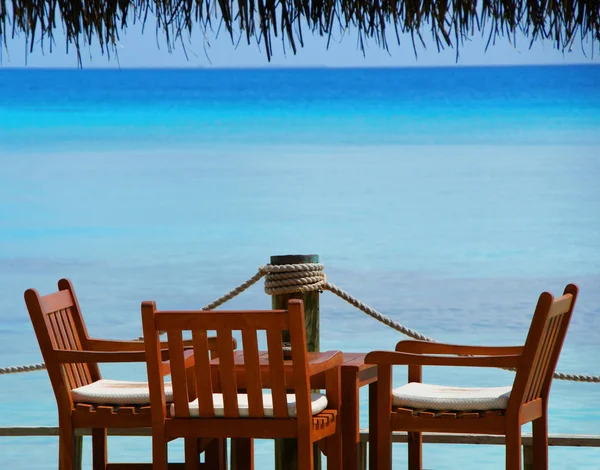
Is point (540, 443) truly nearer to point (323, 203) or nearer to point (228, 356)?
point (228, 356)

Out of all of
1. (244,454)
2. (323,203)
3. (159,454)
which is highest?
(323,203)

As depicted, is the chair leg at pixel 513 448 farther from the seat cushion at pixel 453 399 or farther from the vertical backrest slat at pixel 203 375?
the vertical backrest slat at pixel 203 375

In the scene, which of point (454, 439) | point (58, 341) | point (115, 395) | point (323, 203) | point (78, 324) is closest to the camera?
point (115, 395)

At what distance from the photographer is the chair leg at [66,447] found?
11.7 ft

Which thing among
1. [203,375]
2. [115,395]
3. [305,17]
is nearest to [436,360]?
[203,375]

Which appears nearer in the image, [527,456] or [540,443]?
[540,443]

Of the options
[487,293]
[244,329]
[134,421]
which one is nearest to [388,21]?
[244,329]

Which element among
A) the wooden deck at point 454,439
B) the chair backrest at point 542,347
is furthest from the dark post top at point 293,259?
the chair backrest at point 542,347

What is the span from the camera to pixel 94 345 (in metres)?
4.04

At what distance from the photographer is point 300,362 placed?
3.25 m

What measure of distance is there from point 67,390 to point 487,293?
10530 millimetres

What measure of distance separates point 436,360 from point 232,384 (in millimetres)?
616

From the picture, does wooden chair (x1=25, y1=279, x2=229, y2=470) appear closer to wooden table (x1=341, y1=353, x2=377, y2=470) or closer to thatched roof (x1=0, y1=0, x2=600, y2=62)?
wooden table (x1=341, y1=353, x2=377, y2=470)

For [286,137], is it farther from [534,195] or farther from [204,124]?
[534,195]
